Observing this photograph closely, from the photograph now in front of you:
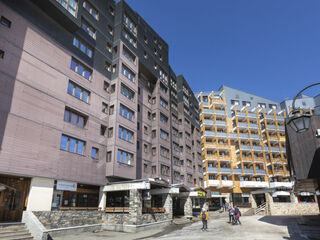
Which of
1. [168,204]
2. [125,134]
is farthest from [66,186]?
[168,204]

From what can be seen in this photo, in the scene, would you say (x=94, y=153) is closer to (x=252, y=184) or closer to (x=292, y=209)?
(x=292, y=209)

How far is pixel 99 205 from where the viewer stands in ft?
85.0

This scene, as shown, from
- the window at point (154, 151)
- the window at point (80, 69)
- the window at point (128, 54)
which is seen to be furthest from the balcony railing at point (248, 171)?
the window at point (80, 69)

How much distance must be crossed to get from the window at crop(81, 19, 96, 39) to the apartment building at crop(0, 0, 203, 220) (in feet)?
0.41

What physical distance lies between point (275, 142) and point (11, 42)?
64.0 m

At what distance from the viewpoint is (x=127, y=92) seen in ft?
106

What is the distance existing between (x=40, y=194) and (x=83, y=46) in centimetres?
1684

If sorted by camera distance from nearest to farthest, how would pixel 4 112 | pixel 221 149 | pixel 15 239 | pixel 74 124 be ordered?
pixel 15 239 < pixel 4 112 < pixel 74 124 < pixel 221 149

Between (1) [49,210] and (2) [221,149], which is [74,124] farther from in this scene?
(2) [221,149]

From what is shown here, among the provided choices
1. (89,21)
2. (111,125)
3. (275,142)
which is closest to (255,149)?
(275,142)

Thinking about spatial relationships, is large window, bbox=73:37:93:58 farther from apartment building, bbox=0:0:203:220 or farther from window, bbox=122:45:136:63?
window, bbox=122:45:136:63

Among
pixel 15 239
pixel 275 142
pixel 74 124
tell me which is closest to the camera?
pixel 15 239

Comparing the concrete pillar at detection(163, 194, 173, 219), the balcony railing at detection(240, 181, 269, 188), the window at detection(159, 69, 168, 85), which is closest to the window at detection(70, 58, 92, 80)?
the window at detection(159, 69, 168, 85)

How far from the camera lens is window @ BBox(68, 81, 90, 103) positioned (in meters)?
25.6
